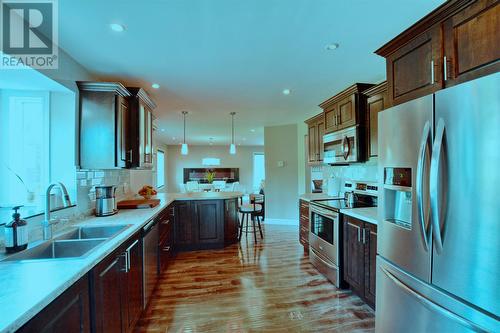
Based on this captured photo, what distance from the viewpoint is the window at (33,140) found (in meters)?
2.01

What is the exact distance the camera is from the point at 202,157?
1156 cm

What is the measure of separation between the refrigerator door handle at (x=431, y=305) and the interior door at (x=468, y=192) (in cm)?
11

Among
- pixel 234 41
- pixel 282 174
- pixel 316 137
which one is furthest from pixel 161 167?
pixel 234 41

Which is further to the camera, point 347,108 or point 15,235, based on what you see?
point 347,108

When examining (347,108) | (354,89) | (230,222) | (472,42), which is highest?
(354,89)

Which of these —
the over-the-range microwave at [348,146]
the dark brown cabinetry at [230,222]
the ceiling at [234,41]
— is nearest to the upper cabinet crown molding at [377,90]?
the ceiling at [234,41]

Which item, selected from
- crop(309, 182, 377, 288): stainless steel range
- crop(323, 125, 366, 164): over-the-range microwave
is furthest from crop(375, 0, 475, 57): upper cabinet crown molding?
crop(309, 182, 377, 288): stainless steel range

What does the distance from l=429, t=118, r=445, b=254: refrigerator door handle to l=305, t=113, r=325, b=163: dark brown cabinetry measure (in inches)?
113

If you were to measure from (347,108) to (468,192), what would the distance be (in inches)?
89.6

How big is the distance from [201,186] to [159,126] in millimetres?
4573

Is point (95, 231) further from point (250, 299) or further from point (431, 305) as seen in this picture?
point (431, 305)

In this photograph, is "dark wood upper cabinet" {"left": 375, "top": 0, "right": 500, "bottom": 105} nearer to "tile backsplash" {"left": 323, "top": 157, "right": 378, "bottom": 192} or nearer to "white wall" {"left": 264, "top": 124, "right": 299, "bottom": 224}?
"tile backsplash" {"left": 323, "top": 157, "right": 378, "bottom": 192}

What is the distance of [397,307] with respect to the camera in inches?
61.8

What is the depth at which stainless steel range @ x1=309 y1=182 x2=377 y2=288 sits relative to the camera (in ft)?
9.18
